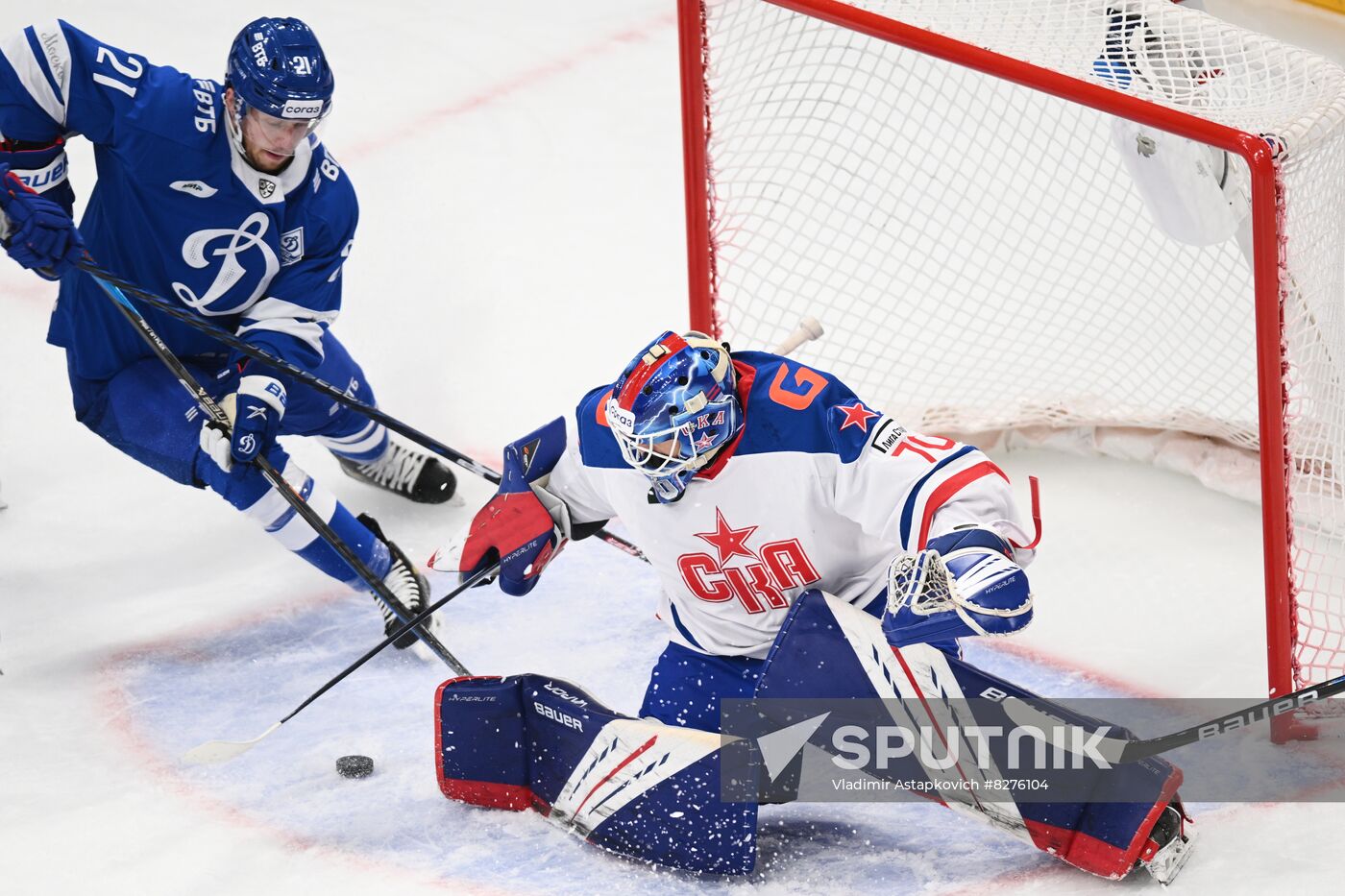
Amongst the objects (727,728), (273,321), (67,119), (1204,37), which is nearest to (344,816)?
(727,728)

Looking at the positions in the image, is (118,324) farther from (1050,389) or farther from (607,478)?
(1050,389)

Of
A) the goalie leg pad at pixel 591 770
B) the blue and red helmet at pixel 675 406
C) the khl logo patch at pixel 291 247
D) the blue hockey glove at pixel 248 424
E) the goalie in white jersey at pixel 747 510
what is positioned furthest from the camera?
the khl logo patch at pixel 291 247

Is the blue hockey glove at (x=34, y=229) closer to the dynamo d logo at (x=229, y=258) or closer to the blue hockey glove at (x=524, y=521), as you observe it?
the dynamo d logo at (x=229, y=258)

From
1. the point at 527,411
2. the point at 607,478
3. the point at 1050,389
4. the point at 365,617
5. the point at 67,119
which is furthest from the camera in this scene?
the point at 527,411

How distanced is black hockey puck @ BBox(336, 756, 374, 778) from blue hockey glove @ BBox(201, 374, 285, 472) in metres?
0.66

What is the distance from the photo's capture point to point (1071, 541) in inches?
158

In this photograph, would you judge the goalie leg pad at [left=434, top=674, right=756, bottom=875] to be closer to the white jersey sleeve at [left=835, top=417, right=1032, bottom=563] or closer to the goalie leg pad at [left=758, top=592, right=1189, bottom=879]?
the goalie leg pad at [left=758, top=592, right=1189, bottom=879]

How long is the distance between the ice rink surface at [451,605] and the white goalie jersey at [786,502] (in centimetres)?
42

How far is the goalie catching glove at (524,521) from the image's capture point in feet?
10.5

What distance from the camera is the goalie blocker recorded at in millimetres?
2744

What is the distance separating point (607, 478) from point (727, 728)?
503 mm

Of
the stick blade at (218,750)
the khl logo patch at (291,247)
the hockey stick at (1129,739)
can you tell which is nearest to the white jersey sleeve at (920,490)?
the hockey stick at (1129,739)

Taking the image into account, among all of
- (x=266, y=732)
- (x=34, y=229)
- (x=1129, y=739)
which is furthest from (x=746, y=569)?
(x=34, y=229)

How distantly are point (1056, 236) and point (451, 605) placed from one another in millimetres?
1829
